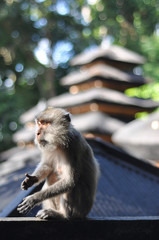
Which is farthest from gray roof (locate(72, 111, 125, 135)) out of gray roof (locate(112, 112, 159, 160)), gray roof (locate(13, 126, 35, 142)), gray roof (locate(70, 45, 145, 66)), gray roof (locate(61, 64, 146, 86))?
gray roof (locate(112, 112, 159, 160))

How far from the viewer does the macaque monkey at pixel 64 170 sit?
86.8 inches

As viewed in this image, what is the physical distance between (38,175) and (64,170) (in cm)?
21

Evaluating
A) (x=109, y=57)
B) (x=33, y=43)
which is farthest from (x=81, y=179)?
(x=33, y=43)

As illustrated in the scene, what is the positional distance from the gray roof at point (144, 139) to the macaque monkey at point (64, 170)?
9.87 feet

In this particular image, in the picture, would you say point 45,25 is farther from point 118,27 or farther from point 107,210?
point 107,210

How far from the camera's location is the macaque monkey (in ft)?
7.23

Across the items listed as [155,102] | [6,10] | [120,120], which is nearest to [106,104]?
[120,120]

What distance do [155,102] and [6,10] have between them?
12326 mm

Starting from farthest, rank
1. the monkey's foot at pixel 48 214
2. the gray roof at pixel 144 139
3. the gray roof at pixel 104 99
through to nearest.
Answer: the gray roof at pixel 104 99 → the gray roof at pixel 144 139 → the monkey's foot at pixel 48 214

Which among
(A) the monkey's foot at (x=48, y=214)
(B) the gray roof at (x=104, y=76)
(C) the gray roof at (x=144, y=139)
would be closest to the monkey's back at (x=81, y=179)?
(A) the monkey's foot at (x=48, y=214)

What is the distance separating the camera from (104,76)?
16031mm

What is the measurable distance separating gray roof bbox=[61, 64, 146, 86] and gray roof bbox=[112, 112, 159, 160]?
33.5 feet

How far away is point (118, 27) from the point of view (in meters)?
21.7

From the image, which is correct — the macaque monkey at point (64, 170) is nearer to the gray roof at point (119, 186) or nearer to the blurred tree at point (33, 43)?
the gray roof at point (119, 186)
